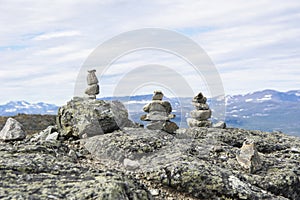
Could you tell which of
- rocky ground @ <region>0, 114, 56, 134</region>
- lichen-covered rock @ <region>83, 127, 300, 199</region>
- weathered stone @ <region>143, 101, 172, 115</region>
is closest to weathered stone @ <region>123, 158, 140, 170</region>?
lichen-covered rock @ <region>83, 127, 300, 199</region>

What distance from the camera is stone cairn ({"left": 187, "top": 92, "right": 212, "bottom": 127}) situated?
88.2ft

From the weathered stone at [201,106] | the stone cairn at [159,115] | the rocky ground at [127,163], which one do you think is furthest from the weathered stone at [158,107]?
the rocky ground at [127,163]

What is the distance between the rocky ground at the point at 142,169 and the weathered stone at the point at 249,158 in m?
0.22

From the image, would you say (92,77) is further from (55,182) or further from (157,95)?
(55,182)

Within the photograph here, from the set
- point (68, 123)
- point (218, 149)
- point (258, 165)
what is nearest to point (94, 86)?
point (68, 123)

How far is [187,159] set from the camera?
14.7 m

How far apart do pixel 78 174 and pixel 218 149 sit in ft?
29.9

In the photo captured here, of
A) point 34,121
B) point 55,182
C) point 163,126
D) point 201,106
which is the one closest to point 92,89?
point 163,126

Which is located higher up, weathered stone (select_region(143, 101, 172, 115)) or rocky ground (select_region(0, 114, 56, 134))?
weathered stone (select_region(143, 101, 172, 115))

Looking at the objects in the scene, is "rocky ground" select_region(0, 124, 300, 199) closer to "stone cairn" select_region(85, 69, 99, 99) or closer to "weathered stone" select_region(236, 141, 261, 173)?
"weathered stone" select_region(236, 141, 261, 173)

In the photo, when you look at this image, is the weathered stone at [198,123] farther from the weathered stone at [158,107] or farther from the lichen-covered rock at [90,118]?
the lichen-covered rock at [90,118]

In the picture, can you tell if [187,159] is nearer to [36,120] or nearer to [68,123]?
[68,123]

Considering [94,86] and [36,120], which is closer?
[94,86]

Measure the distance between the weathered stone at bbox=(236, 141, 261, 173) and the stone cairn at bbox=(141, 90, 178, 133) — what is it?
319 inches
